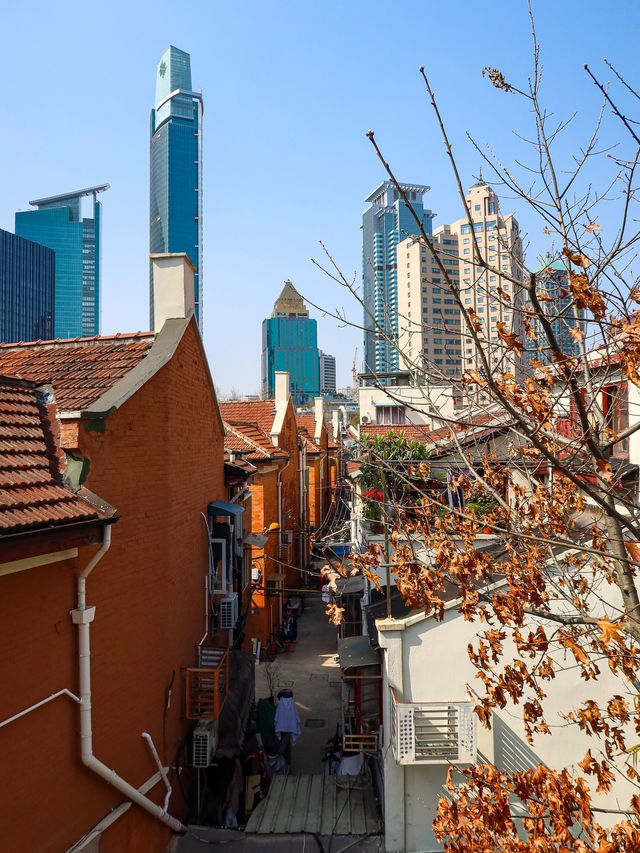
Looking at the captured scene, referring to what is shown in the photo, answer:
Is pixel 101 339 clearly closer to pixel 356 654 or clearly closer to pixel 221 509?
pixel 221 509

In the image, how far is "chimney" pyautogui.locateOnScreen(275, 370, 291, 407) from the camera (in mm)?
24047

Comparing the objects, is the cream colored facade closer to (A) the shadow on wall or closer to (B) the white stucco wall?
(B) the white stucco wall

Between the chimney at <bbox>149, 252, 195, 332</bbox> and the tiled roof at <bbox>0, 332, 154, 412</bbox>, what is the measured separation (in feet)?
1.75

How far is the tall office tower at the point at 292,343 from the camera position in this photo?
129125 millimetres

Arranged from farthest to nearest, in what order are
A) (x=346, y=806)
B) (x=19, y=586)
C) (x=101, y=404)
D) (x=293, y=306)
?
(x=293, y=306), (x=346, y=806), (x=101, y=404), (x=19, y=586)

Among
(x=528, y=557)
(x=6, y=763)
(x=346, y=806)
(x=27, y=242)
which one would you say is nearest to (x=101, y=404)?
(x=6, y=763)

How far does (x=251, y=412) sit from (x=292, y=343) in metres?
109

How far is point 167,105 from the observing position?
529ft

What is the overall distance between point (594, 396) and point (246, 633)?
45.3 feet

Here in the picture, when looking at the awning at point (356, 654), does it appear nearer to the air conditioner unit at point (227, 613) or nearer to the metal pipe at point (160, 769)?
the air conditioner unit at point (227, 613)

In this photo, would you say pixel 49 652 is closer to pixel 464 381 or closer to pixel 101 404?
pixel 101 404

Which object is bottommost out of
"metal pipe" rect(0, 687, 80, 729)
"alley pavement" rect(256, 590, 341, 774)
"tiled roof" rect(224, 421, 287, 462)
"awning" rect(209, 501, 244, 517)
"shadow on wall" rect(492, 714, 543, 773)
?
"alley pavement" rect(256, 590, 341, 774)

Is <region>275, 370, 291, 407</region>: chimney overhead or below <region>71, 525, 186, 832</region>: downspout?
overhead

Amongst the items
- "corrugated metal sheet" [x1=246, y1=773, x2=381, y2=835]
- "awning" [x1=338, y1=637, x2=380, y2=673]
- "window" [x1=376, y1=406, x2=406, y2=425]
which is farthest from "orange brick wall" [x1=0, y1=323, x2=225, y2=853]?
Answer: "window" [x1=376, y1=406, x2=406, y2=425]
